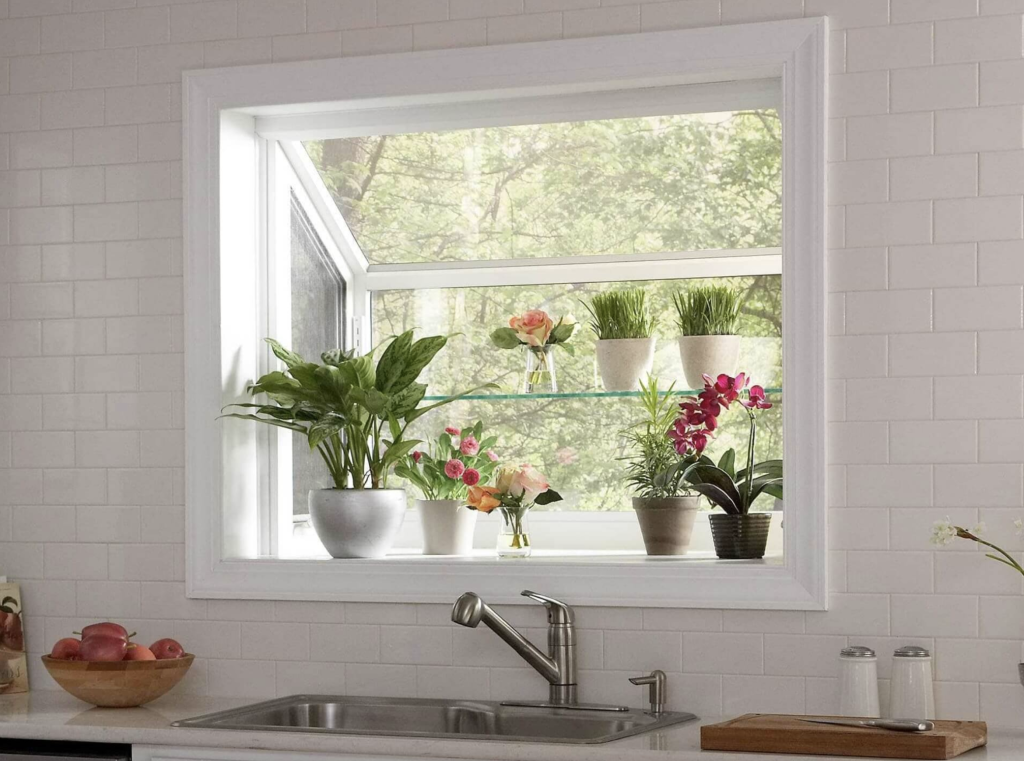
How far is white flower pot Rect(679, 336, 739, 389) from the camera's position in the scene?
3078 millimetres

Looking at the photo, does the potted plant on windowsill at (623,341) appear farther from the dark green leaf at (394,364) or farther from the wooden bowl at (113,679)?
the wooden bowl at (113,679)

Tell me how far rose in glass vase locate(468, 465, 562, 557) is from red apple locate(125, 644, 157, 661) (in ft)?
2.56

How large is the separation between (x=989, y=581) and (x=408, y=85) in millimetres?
1606

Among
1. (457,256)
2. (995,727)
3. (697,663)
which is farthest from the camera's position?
(457,256)

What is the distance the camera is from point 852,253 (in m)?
2.77

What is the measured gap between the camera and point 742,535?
2924 millimetres

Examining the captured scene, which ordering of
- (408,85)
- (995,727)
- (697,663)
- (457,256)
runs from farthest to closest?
(457,256) → (408,85) → (697,663) → (995,727)

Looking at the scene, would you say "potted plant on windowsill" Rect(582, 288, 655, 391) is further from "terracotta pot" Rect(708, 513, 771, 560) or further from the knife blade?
the knife blade

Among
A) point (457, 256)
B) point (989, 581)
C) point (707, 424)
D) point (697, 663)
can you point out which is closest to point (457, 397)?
point (457, 256)

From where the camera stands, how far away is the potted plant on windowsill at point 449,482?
3.20 meters

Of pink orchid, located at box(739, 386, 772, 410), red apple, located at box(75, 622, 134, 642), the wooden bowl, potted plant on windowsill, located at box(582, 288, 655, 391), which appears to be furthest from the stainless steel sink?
potted plant on windowsill, located at box(582, 288, 655, 391)

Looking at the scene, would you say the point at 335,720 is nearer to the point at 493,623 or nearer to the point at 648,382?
the point at 493,623

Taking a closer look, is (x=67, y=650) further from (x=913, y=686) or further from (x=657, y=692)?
(x=913, y=686)

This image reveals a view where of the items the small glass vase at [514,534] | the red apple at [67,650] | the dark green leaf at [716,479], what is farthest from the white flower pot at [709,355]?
the red apple at [67,650]
